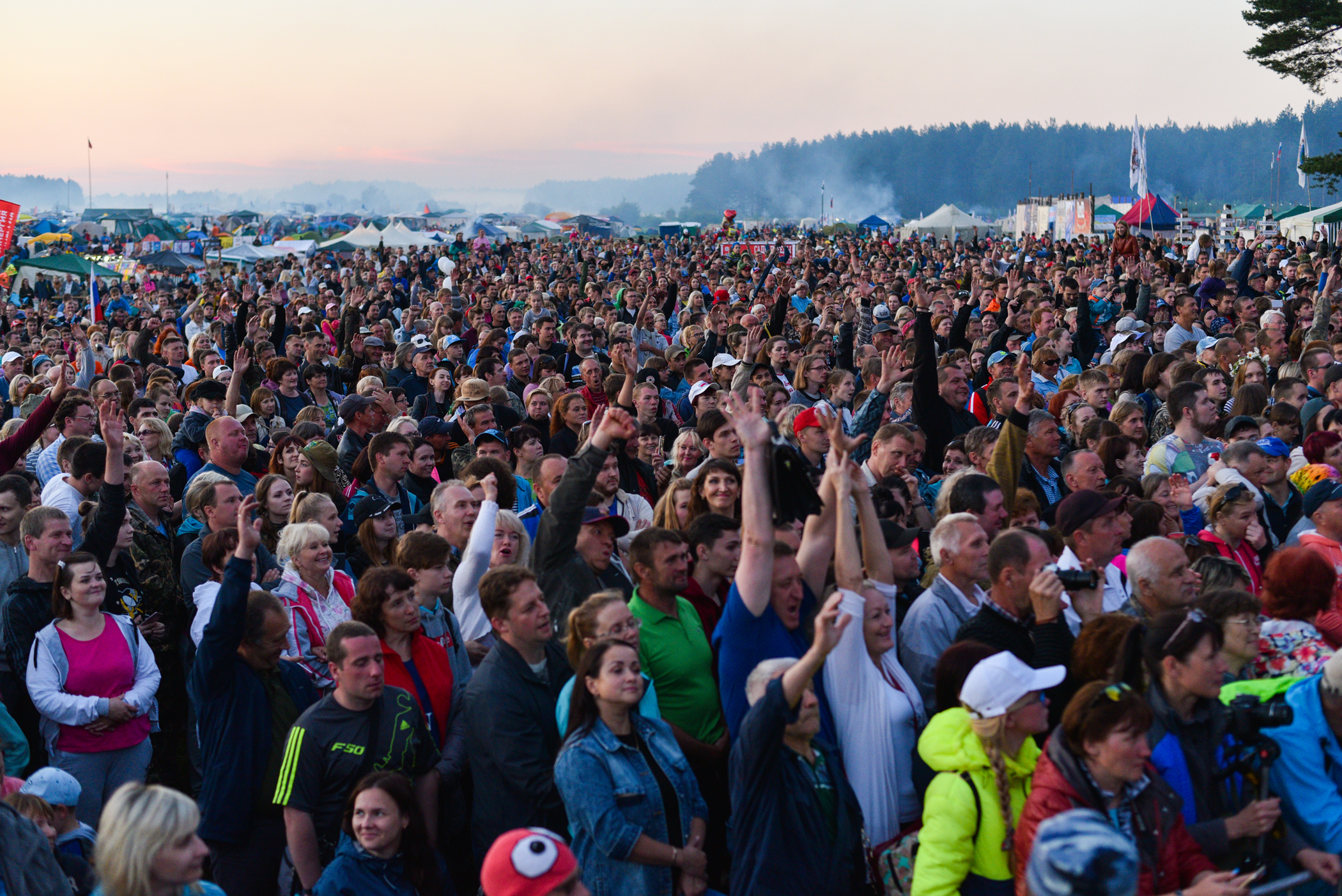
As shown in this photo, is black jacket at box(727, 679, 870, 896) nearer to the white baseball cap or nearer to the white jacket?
the white baseball cap

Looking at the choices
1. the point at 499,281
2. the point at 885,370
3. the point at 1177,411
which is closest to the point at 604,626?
the point at 885,370

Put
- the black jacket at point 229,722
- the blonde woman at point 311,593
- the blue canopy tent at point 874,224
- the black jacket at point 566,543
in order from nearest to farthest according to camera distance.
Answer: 1. the black jacket at point 229,722
2. the black jacket at point 566,543
3. the blonde woman at point 311,593
4. the blue canopy tent at point 874,224

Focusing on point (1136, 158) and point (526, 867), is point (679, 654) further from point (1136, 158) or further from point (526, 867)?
point (1136, 158)

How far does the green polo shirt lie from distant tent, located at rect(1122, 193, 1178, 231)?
80.6ft

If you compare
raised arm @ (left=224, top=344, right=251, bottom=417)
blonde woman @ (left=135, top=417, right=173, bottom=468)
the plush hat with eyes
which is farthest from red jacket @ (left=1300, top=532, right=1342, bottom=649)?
raised arm @ (left=224, top=344, right=251, bottom=417)

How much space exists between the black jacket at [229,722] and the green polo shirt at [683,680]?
1382mm

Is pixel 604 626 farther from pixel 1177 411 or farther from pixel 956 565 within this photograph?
pixel 1177 411

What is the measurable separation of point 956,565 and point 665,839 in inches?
62.0

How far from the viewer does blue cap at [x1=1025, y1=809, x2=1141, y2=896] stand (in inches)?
73.0

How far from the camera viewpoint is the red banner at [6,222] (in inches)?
596

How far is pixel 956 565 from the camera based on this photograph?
4344mm

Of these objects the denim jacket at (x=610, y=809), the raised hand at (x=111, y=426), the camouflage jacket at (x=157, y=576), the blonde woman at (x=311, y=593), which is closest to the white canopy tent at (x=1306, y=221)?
the blonde woman at (x=311, y=593)

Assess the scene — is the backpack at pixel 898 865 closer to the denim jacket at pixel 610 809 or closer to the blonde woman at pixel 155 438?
the denim jacket at pixel 610 809

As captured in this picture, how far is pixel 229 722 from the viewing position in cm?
401
